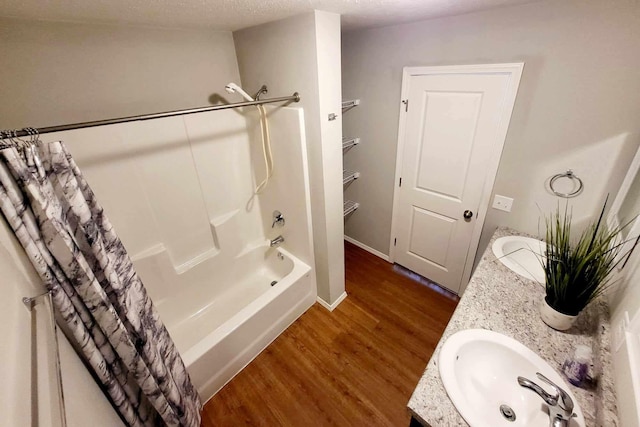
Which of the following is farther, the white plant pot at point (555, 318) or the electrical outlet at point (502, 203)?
the electrical outlet at point (502, 203)

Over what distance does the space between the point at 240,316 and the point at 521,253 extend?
1866 mm

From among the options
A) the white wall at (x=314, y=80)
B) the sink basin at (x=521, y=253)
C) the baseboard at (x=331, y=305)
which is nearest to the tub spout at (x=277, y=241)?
the white wall at (x=314, y=80)

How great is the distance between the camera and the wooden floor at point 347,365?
5.27 ft

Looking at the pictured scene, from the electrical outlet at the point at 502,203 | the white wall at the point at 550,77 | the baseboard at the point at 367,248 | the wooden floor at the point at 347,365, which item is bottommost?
the wooden floor at the point at 347,365

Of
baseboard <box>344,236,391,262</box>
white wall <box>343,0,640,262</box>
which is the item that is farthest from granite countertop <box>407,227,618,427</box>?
baseboard <box>344,236,391,262</box>

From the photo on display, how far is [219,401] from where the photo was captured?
169 cm

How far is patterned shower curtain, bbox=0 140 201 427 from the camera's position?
32.0 inches

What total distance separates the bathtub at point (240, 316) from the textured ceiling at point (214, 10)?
1.64 meters

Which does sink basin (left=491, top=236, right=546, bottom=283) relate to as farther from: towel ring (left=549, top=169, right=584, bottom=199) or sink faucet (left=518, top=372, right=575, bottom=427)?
sink faucet (left=518, top=372, right=575, bottom=427)

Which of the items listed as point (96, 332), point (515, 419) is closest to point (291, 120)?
point (96, 332)

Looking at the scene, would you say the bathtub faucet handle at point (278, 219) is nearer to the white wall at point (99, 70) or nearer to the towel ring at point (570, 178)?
the white wall at point (99, 70)

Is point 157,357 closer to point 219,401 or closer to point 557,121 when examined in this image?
point 219,401

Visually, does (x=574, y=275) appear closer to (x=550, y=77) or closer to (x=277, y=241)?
(x=550, y=77)

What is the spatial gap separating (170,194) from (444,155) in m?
1.98
